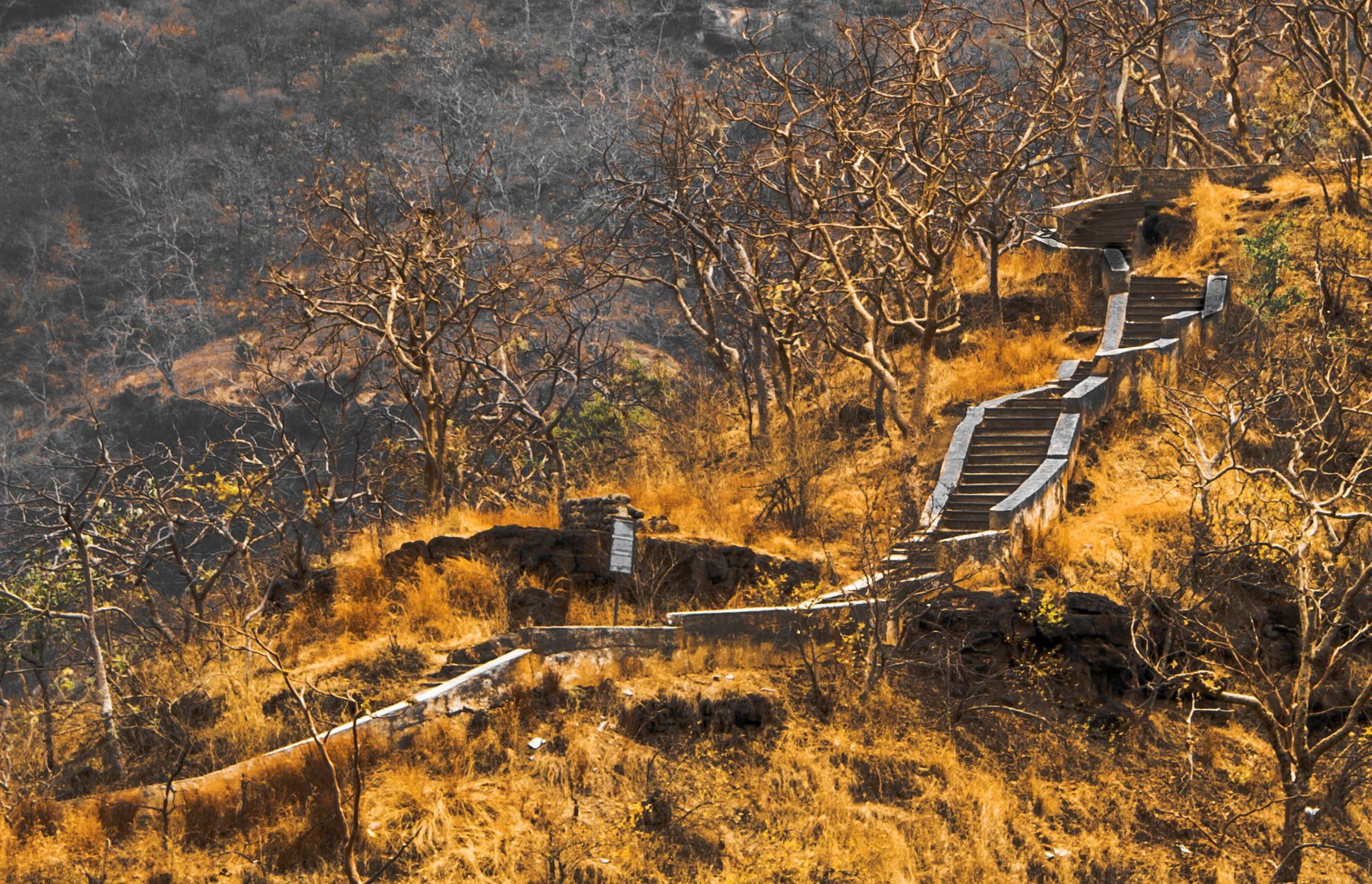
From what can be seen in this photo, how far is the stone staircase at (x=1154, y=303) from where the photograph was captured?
23016mm

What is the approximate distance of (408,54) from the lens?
7400cm

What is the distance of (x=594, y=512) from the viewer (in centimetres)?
1784

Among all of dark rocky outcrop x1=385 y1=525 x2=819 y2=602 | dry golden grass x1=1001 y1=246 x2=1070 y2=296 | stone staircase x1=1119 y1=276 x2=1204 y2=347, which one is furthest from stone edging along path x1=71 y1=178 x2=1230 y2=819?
dark rocky outcrop x1=385 y1=525 x2=819 y2=602

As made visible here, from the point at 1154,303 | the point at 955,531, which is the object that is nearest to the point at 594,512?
the point at 955,531

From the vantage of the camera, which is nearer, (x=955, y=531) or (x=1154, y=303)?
(x=955, y=531)

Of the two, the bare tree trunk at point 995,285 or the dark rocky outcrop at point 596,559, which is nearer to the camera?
the dark rocky outcrop at point 596,559

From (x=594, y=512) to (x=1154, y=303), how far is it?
Result: 1148 cm

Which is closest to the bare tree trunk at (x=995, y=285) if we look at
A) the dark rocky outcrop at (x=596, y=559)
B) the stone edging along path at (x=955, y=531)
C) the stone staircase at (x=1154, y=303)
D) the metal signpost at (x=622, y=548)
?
the stone edging along path at (x=955, y=531)

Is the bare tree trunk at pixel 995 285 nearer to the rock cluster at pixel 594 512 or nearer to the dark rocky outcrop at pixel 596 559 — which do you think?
the dark rocky outcrop at pixel 596 559

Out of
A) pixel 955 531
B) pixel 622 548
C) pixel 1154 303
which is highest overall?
pixel 1154 303

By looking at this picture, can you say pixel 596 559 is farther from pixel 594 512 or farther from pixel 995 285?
pixel 995 285

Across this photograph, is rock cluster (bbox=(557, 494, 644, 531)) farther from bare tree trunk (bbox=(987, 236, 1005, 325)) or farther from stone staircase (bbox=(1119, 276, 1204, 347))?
bare tree trunk (bbox=(987, 236, 1005, 325))

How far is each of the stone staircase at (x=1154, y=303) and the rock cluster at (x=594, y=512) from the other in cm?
955

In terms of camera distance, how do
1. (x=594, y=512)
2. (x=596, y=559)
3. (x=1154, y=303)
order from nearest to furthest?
(x=596, y=559)
(x=594, y=512)
(x=1154, y=303)
